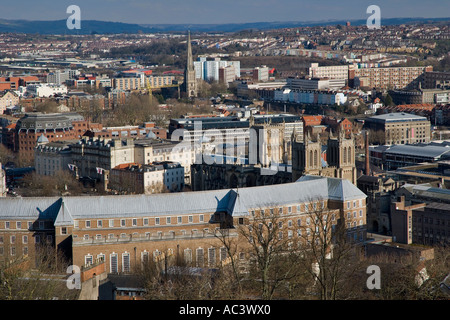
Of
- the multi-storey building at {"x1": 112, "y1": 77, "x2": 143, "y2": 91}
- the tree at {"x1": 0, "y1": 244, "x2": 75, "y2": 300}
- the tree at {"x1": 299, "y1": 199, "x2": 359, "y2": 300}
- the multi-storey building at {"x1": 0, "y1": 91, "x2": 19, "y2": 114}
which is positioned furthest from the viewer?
the multi-storey building at {"x1": 112, "y1": 77, "x2": 143, "y2": 91}

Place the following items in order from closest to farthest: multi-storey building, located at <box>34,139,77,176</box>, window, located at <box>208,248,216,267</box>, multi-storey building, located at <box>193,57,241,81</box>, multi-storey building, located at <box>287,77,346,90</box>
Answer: window, located at <box>208,248,216,267</box> → multi-storey building, located at <box>34,139,77,176</box> → multi-storey building, located at <box>287,77,346,90</box> → multi-storey building, located at <box>193,57,241,81</box>

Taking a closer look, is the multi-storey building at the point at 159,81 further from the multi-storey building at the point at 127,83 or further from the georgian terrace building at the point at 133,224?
the georgian terrace building at the point at 133,224

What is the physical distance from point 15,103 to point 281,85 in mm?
38719

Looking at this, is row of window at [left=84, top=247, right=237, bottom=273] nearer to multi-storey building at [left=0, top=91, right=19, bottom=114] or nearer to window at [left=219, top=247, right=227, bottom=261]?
window at [left=219, top=247, right=227, bottom=261]

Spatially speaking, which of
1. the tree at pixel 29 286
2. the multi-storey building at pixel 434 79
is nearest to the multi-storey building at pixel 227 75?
the multi-storey building at pixel 434 79

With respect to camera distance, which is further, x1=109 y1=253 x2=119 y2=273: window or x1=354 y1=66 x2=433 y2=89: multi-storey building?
x1=354 y1=66 x2=433 y2=89: multi-storey building

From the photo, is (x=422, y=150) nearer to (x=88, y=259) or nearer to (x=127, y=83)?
(x=88, y=259)

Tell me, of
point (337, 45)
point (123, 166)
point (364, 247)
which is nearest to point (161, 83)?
point (337, 45)

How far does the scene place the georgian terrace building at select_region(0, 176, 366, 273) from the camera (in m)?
33.8

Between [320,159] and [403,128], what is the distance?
3472 cm

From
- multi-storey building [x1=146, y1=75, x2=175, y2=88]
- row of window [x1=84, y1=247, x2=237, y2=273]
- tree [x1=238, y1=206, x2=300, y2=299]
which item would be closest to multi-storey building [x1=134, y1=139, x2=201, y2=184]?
row of window [x1=84, y1=247, x2=237, y2=273]

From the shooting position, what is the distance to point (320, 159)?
44.2 meters

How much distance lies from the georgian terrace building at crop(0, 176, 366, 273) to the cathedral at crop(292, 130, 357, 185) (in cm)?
700
